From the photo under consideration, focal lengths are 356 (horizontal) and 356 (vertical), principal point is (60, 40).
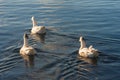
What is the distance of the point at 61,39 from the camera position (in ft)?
94.1

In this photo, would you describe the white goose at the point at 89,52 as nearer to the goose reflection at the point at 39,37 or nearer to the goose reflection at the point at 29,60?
the goose reflection at the point at 29,60

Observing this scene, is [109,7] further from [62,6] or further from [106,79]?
[106,79]

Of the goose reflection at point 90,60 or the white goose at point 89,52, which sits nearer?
the goose reflection at point 90,60

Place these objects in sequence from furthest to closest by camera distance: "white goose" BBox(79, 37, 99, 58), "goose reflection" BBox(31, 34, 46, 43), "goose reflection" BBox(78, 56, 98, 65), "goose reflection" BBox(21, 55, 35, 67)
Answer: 1. "goose reflection" BBox(31, 34, 46, 43)
2. "white goose" BBox(79, 37, 99, 58)
3. "goose reflection" BBox(21, 55, 35, 67)
4. "goose reflection" BBox(78, 56, 98, 65)

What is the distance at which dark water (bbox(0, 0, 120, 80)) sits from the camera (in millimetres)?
22703

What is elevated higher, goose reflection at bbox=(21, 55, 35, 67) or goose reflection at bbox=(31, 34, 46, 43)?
goose reflection at bbox=(31, 34, 46, 43)

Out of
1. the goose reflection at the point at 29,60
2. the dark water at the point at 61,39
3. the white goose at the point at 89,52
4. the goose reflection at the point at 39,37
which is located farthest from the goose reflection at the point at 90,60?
the goose reflection at the point at 39,37

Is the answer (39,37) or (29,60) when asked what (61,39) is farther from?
(29,60)

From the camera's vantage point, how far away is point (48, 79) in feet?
71.4

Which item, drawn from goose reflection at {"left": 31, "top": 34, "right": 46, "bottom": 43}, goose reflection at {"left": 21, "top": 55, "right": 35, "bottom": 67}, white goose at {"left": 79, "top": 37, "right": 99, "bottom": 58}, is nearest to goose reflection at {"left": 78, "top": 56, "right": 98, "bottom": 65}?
white goose at {"left": 79, "top": 37, "right": 99, "bottom": 58}

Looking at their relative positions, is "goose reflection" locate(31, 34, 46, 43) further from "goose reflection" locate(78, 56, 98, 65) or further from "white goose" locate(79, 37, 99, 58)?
"goose reflection" locate(78, 56, 98, 65)

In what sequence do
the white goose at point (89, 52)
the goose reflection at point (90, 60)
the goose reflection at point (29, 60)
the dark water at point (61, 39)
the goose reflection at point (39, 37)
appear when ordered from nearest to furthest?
the dark water at point (61, 39) → the goose reflection at point (90, 60) → the goose reflection at point (29, 60) → the white goose at point (89, 52) → the goose reflection at point (39, 37)

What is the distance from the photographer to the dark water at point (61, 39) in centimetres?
2270

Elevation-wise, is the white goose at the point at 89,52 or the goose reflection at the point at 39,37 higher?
the goose reflection at the point at 39,37
